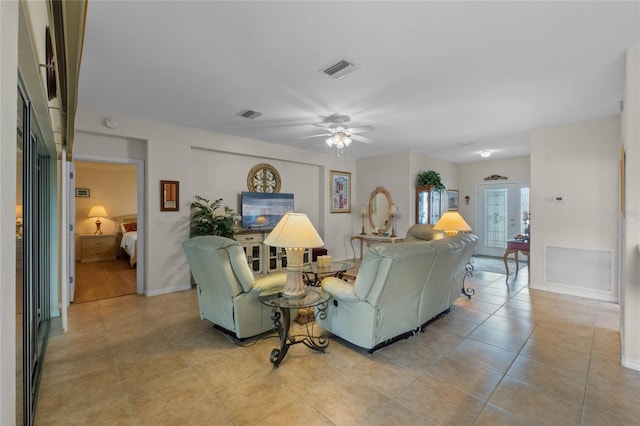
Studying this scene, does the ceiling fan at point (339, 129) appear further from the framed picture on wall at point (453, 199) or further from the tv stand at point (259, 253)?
the framed picture on wall at point (453, 199)

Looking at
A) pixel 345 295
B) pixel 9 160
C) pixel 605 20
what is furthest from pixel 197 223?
pixel 605 20

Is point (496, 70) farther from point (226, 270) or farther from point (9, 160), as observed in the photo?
point (9, 160)

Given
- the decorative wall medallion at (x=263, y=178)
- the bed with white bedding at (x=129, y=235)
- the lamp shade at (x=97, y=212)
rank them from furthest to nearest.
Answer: the lamp shade at (x=97, y=212)
the bed with white bedding at (x=129, y=235)
the decorative wall medallion at (x=263, y=178)

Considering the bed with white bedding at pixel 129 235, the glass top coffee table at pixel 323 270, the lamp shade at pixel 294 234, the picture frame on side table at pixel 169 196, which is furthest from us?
the bed with white bedding at pixel 129 235

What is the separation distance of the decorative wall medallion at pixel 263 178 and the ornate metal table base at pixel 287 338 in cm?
325

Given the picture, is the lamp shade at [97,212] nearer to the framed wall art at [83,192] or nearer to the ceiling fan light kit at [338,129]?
the framed wall art at [83,192]

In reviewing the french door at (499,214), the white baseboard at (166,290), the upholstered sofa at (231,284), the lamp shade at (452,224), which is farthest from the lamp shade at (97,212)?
the french door at (499,214)

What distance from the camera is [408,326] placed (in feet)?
9.18

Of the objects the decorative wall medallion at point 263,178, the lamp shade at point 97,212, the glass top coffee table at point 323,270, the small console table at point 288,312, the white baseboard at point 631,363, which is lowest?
the white baseboard at point 631,363

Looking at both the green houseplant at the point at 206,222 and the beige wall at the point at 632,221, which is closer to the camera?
the beige wall at the point at 632,221

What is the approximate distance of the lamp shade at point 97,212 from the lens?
6.95 m

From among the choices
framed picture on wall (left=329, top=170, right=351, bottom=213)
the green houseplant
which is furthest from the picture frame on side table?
framed picture on wall (left=329, top=170, right=351, bottom=213)

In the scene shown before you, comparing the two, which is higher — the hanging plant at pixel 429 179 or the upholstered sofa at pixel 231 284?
the hanging plant at pixel 429 179

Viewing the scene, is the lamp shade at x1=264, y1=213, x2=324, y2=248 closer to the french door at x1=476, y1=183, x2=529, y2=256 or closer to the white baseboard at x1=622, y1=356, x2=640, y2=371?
the white baseboard at x1=622, y1=356, x2=640, y2=371
